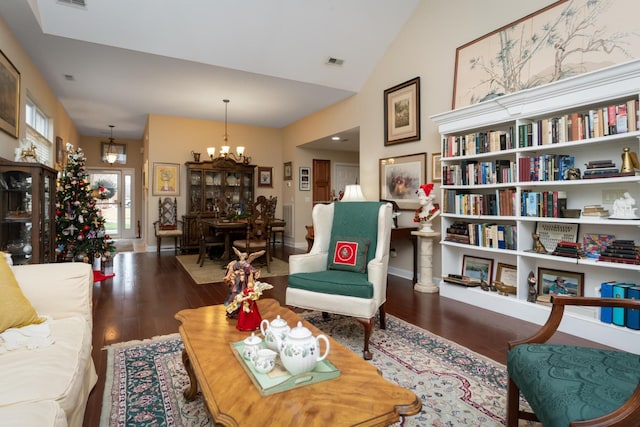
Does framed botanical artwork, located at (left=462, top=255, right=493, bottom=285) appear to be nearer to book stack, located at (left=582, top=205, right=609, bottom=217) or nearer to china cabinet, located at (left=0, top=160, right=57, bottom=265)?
A: book stack, located at (left=582, top=205, right=609, bottom=217)

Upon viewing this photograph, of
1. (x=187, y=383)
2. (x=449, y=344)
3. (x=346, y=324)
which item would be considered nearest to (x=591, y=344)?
(x=449, y=344)

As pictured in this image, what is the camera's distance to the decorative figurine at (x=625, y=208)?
2510mm

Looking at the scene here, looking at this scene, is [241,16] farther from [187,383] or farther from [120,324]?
[187,383]

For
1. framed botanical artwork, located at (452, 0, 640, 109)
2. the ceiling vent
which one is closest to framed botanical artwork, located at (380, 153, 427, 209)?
framed botanical artwork, located at (452, 0, 640, 109)

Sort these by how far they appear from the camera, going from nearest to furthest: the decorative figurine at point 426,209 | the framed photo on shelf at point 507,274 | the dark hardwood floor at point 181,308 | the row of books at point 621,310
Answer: the row of books at point 621,310 < the dark hardwood floor at point 181,308 < the framed photo on shelf at point 507,274 < the decorative figurine at point 426,209

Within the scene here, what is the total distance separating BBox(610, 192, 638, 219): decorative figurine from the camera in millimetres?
2510

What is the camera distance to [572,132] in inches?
112

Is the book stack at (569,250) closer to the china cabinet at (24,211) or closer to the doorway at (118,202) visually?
the china cabinet at (24,211)

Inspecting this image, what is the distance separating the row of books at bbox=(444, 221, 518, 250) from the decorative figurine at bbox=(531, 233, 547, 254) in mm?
150

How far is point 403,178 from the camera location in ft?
15.9

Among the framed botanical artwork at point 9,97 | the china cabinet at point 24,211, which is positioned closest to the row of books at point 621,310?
the china cabinet at point 24,211

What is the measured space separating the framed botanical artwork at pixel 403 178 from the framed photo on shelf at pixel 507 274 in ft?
4.56

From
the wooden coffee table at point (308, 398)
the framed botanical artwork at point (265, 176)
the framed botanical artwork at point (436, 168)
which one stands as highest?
the framed botanical artwork at point (265, 176)

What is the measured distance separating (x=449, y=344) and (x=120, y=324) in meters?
2.72
